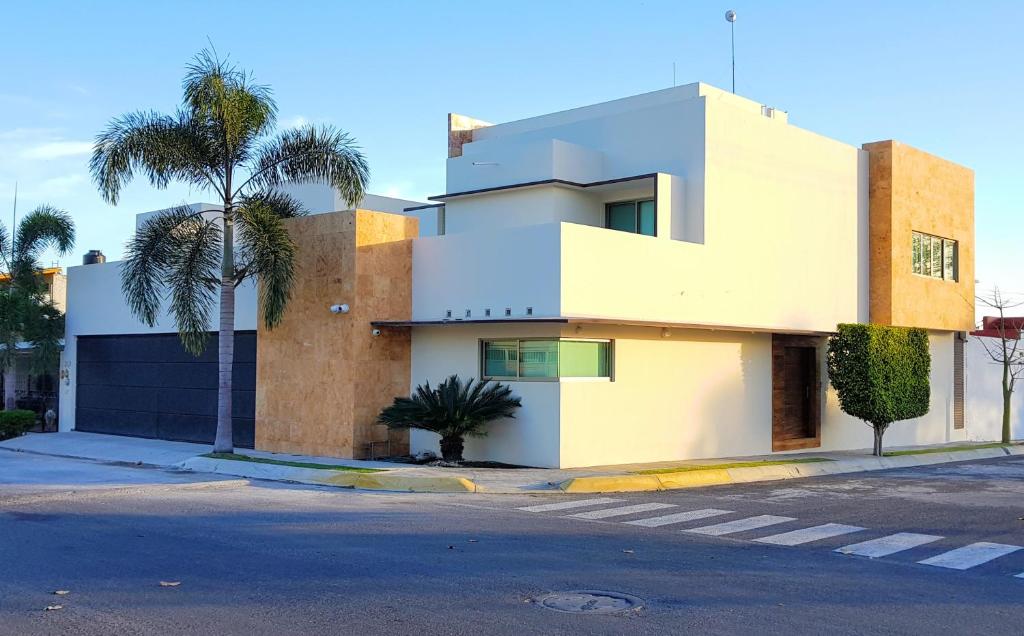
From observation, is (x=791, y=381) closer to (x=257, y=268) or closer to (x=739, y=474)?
(x=739, y=474)

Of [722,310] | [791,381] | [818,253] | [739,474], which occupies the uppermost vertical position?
[818,253]

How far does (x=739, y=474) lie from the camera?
19.0 metres

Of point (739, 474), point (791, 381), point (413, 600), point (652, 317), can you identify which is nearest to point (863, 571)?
point (413, 600)

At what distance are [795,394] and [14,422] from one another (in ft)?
69.8

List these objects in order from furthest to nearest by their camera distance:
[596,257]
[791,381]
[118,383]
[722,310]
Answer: [118,383] → [791,381] → [722,310] → [596,257]

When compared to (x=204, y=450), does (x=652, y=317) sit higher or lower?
higher

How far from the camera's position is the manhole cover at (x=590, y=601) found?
7930mm

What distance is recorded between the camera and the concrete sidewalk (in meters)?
16.8

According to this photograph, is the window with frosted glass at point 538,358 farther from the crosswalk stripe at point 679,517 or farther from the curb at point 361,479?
the crosswalk stripe at point 679,517

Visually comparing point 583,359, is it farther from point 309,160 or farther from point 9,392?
point 9,392

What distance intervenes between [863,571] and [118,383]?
22.6 metres

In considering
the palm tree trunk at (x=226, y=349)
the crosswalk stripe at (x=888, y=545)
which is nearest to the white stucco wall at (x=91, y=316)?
the palm tree trunk at (x=226, y=349)

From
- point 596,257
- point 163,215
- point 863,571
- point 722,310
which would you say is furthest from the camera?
point 722,310

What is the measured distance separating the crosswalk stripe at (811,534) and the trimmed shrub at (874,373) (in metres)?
11.0
